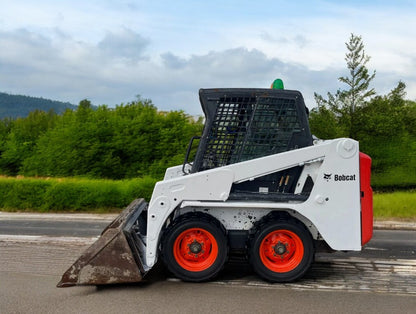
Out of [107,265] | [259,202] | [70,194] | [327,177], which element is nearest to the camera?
[107,265]

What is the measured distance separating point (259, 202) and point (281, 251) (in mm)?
677

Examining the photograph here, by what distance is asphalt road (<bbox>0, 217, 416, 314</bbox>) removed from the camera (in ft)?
17.7

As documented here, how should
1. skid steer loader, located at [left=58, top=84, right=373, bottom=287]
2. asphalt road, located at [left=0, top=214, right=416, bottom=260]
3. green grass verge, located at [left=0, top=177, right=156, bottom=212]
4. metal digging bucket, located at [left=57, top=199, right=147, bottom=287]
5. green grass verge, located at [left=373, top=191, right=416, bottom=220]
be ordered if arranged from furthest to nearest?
green grass verge, located at [left=0, top=177, right=156, bottom=212] < green grass verge, located at [left=373, top=191, right=416, bottom=220] < asphalt road, located at [left=0, top=214, right=416, bottom=260] < skid steer loader, located at [left=58, top=84, right=373, bottom=287] < metal digging bucket, located at [left=57, top=199, right=147, bottom=287]

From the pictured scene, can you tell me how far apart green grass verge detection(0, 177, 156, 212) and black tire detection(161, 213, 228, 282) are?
26.7ft

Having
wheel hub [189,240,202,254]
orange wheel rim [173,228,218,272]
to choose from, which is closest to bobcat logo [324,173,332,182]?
orange wheel rim [173,228,218,272]

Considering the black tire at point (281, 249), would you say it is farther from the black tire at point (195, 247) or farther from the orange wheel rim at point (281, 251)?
the black tire at point (195, 247)

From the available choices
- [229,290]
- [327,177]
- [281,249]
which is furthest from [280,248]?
[327,177]

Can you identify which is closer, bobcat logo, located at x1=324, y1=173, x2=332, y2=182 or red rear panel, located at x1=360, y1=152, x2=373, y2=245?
bobcat logo, located at x1=324, y1=173, x2=332, y2=182

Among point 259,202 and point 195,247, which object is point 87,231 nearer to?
point 195,247

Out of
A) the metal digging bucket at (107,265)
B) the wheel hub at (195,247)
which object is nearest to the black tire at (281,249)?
the wheel hub at (195,247)

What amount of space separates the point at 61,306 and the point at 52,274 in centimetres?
145

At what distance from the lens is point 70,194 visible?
14.8m

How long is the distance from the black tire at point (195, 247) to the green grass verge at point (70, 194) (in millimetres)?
8145

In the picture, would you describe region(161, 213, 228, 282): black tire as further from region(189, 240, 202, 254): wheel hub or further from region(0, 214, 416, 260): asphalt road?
region(0, 214, 416, 260): asphalt road
